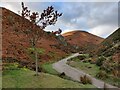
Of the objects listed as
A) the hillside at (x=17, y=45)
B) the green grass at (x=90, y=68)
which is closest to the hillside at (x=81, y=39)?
the hillside at (x=17, y=45)

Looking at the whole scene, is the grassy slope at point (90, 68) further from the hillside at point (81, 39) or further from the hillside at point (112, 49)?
the hillside at point (81, 39)

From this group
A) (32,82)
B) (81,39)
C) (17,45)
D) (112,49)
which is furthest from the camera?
(81,39)

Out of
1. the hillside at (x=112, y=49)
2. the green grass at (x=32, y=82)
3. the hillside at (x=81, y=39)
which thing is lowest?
the green grass at (x=32, y=82)

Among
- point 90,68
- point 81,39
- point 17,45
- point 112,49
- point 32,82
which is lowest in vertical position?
point 32,82

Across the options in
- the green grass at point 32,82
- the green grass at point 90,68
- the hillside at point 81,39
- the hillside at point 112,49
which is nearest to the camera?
the green grass at point 32,82

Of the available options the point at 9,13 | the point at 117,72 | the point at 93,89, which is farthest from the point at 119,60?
the point at 9,13

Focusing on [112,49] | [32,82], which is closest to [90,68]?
[112,49]

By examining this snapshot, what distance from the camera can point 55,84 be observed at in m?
15.9

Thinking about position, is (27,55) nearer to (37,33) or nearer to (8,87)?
(37,33)

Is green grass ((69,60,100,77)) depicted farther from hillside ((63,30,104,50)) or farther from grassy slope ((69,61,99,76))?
hillside ((63,30,104,50))

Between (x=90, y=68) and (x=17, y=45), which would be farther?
(x=17, y=45)

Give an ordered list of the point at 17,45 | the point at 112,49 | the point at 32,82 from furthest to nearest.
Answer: the point at 17,45
the point at 112,49
the point at 32,82

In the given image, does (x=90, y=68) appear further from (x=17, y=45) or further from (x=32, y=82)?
(x=17, y=45)

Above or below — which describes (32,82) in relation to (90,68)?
below
